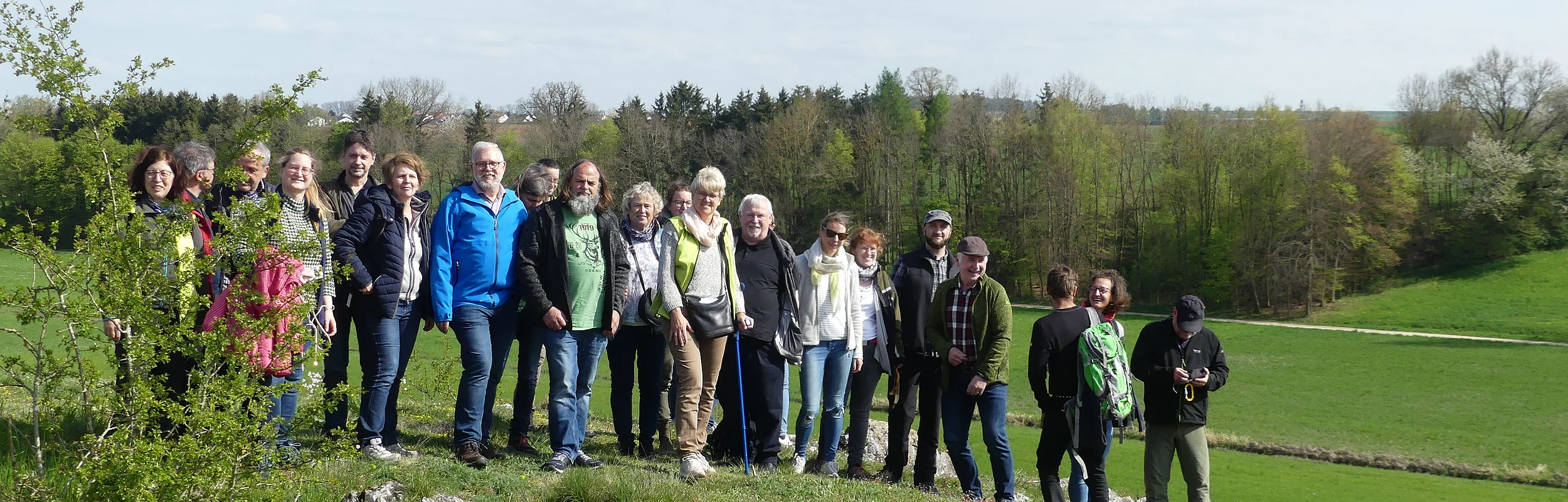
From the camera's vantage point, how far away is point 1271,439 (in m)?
21.4

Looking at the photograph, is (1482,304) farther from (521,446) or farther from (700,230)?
(521,446)

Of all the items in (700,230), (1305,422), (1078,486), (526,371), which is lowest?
(1305,422)

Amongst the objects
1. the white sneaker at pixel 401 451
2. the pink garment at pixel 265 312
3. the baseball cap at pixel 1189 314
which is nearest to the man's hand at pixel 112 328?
the pink garment at pixel 265 312

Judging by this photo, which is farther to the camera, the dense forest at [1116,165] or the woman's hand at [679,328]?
the dense forest at [1116,165]

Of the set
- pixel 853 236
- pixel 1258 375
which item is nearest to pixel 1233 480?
pixel 853 236

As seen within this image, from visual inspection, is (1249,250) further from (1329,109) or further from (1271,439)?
(1271,439)

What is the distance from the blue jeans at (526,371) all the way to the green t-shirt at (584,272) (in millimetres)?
258

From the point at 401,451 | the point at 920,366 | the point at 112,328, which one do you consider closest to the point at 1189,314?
the point at 920,366

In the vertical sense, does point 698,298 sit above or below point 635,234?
below

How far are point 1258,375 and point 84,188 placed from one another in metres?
33.6

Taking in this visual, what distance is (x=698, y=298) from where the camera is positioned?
6.52 metres

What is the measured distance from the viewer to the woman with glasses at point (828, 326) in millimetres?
7113

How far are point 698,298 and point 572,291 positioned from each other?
31.8 inches

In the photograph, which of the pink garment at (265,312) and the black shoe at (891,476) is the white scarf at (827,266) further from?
the pink garment at (265,312)
